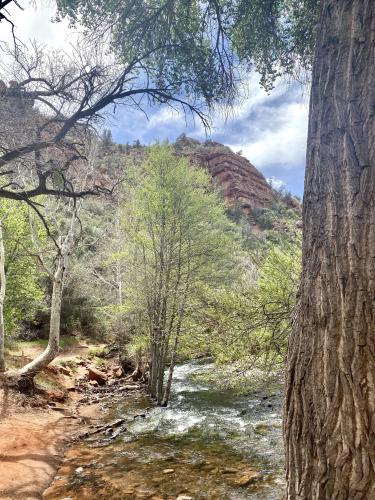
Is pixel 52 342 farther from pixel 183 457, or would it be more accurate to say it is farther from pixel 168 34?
pixel 168 34

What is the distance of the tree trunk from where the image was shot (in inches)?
394

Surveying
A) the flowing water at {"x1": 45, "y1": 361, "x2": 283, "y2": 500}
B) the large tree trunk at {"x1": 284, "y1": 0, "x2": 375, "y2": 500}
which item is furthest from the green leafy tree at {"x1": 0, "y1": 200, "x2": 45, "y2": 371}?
the large tree trunk at {"x1": 284, "y1": 0, "x2": 375, "y2": 500}

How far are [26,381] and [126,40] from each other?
893cm

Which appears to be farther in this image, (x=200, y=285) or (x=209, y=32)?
(x=200, y=285)

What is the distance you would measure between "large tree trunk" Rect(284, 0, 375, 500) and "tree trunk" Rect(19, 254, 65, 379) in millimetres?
9593

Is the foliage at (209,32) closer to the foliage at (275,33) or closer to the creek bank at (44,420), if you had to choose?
the foliage at (275,33)

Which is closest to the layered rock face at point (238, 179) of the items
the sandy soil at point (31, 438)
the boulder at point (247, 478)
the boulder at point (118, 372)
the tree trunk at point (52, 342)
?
the boulder at point (118, 372)

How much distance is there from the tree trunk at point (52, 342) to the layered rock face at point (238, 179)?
67856mm

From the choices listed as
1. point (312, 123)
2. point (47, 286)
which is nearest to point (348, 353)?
point (312, 123)

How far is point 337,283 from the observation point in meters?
1.82

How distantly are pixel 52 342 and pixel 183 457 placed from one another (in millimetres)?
5398

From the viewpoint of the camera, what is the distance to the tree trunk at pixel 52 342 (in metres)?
10.0

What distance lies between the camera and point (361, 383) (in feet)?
5.39

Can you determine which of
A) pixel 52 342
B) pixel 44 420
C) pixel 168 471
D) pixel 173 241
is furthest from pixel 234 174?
pixel 168 471
